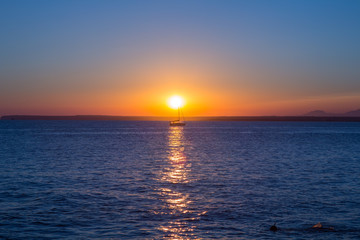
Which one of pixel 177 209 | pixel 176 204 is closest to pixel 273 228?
pixel 177 209

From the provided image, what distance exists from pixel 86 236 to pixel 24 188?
13554 millimetres

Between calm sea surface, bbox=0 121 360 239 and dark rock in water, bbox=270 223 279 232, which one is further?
dark rock in water, bbox=270 223 279 232

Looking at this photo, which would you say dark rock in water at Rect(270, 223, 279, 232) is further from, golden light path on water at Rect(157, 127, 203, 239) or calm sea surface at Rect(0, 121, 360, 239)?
golden light path on water at Rect(157, 127, 203, 239)

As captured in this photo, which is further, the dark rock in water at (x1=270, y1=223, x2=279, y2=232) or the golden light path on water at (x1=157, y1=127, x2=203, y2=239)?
the dark rock in water at (x1=270, y1=223, x2=279, y2=232)

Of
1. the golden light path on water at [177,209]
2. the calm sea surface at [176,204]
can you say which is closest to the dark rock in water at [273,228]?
the calm sea surface at [176,204]

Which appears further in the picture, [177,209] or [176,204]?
[176,204]

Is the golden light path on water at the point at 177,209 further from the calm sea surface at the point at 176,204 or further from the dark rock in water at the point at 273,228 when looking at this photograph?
the dark rock in water at the point at 273,228

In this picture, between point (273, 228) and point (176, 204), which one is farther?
point (176, 204)

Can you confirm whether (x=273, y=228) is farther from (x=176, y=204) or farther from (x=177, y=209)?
(x=176, y=204)

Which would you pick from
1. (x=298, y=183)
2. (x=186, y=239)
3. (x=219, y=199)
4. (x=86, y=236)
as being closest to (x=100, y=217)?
(x=86, y=236)

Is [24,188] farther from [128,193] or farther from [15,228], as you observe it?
[15,228]

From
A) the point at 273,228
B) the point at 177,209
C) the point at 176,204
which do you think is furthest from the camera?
the point at 176,204

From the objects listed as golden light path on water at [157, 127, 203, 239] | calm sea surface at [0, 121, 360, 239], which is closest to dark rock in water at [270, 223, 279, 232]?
calm sea surface at [0, 121, 360, 239]

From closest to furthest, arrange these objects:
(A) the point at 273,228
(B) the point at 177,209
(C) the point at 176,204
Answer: (A) the point at 273,228, (B) the point at 177,209, (C) the point at 176,204
